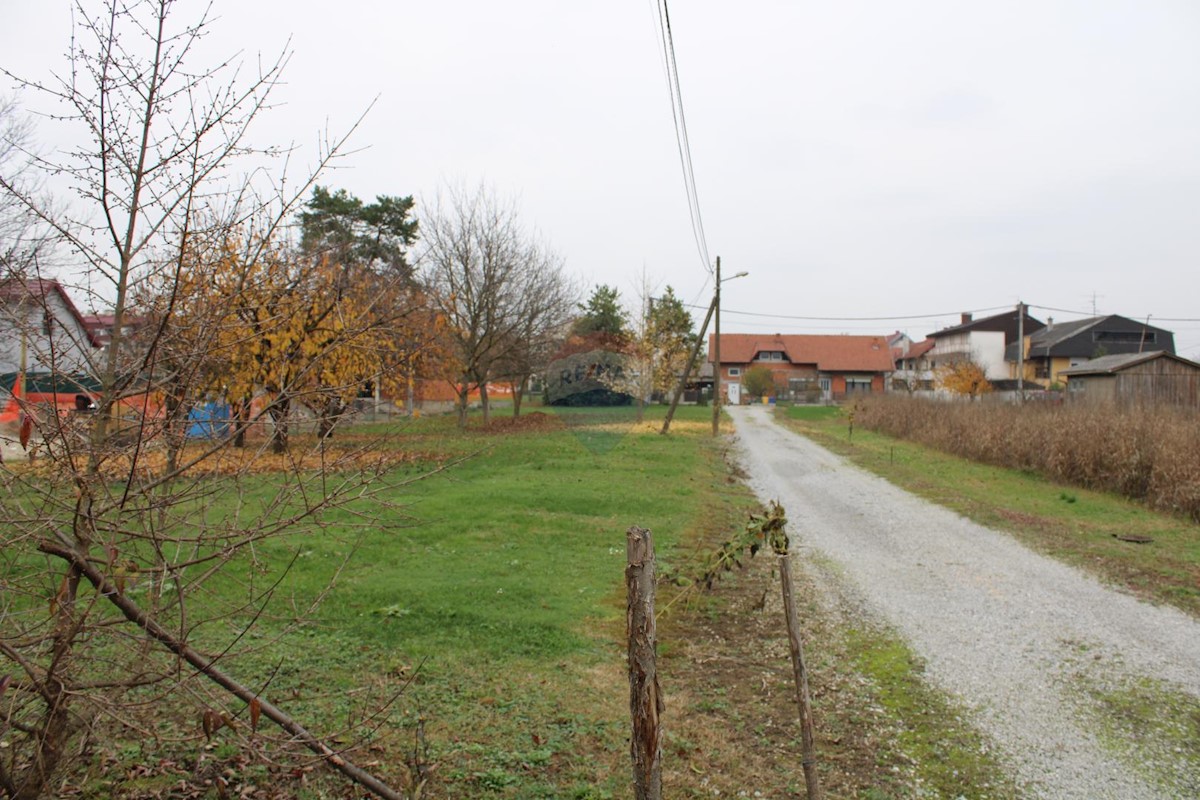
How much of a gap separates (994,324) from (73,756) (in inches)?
2978

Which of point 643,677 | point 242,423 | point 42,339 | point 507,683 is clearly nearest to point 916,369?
point 507,683

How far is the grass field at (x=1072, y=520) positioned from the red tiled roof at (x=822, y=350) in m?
51.9

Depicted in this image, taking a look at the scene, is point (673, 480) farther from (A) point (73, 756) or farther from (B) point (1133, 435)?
(A) point (73, 756)

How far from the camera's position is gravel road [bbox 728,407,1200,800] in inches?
177

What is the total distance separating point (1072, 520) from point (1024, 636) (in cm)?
752

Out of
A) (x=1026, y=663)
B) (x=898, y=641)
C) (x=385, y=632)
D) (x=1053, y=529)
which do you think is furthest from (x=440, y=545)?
(x=1053, y=529)

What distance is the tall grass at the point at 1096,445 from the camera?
14008 mm

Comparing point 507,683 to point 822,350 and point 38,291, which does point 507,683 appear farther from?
point 822,350

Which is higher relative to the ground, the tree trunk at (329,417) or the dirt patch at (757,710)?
the tree trunk at (329,417)

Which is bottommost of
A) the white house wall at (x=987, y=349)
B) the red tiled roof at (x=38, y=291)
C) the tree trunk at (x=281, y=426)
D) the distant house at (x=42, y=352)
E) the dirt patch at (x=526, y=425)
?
the dirt patch at (x=526, y=425)

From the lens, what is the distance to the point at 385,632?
581cm

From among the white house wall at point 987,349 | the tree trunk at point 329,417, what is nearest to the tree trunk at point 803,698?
the tree trunk at point 329,417

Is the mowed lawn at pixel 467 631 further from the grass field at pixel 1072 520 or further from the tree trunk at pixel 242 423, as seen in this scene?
the grass field at pixel 1072 520

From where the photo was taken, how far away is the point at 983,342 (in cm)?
6394
